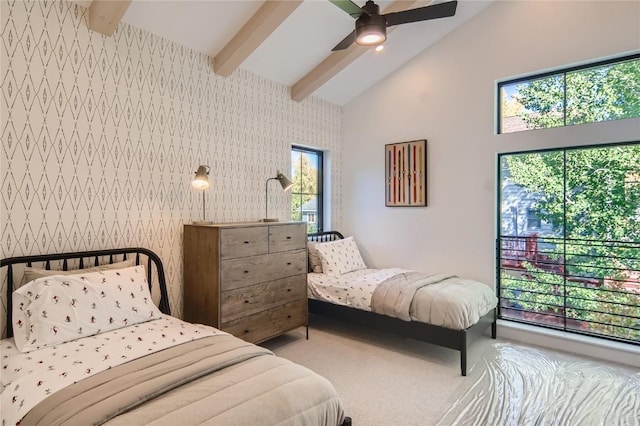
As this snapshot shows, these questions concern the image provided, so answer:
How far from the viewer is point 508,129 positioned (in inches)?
152

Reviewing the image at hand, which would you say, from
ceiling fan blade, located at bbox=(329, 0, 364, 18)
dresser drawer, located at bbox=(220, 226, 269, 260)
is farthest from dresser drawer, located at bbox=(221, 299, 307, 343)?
ceiling fan blade, located at bbox=(329, 0, 364, 18)

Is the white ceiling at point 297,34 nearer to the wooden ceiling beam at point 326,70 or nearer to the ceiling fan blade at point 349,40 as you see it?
the wooden ceiling beam at point 326,70

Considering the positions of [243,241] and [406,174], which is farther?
[406,174]

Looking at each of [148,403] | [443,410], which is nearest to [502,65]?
[443,410]

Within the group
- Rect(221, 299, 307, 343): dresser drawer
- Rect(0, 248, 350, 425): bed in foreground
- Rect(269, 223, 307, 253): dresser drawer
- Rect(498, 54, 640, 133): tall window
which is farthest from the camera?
Rect(269, 223, 307, 253): dresser drawer

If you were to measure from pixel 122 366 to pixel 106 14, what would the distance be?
249 cm

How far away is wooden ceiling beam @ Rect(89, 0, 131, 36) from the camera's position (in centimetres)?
255

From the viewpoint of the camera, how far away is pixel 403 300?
10.7ft

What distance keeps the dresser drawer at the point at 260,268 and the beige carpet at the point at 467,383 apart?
2.52 feet

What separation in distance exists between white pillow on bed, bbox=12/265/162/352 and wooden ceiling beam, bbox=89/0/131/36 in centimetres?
187

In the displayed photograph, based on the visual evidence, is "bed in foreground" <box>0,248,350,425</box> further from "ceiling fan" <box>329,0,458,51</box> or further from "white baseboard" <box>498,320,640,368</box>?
"white baseboard" <box>498,320,640,368</box>

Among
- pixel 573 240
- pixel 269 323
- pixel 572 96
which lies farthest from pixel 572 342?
pixel 269 323

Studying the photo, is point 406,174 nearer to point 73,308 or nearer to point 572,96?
point 572,96

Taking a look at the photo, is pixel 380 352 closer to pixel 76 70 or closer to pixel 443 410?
pixel 443 410
